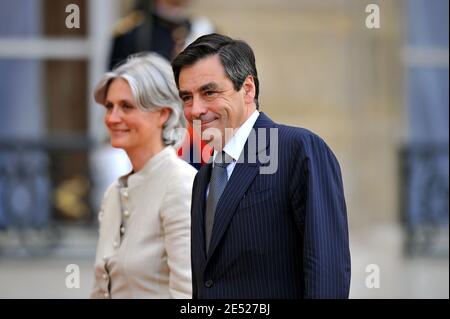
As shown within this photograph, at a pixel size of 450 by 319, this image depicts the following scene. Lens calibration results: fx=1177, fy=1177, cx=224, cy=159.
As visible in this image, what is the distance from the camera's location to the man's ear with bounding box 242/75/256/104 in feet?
11.9

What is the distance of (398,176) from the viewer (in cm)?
1059

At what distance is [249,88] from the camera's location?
12.0ft

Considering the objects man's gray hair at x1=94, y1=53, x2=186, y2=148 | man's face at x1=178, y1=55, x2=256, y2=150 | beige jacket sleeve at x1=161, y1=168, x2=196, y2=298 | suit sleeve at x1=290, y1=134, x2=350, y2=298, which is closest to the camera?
suit sleeve at x1=290, y1=134, x2=350, y2=298

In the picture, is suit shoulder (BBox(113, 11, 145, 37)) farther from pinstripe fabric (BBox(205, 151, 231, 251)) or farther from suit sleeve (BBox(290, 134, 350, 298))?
suit sleeve (BBox(290, 134, 350, 298))

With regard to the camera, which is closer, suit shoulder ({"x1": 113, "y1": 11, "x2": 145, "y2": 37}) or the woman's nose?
the woman's nose

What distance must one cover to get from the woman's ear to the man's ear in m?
1.17

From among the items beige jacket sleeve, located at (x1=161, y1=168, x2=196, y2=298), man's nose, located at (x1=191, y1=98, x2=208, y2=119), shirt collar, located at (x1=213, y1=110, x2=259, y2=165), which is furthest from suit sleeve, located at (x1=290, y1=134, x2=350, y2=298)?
beige jacket sleeve, located at (x1=161, y1=168, x2=196, y2=298)

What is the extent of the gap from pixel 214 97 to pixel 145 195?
1164 mm

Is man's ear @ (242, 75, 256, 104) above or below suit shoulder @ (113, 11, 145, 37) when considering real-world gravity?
below

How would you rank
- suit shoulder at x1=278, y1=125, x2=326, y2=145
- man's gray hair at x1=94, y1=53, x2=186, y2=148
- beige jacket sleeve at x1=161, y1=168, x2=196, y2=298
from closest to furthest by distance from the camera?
suit shoulder at x1=278, y1=125, x2=326, y2=145 < beige jacket sleeve at x1=161, y1=168, x2=196, y2=298 < man's gray hair at x1=94, y1=53, x2=186, y2=148

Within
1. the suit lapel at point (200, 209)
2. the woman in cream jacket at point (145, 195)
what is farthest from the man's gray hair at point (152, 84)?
the suit lapel at point (200, 209)

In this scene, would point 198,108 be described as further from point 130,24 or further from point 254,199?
point 130,24

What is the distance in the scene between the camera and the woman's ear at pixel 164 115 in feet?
15.8
